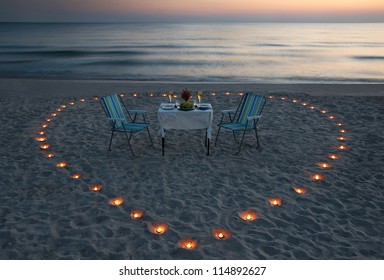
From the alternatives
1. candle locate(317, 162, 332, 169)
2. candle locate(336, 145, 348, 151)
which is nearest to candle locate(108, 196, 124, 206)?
candle locate(317, 162, 332, 169)

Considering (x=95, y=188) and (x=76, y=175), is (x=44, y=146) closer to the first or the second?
(x=76, y=175)

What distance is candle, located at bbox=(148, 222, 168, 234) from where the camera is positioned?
3.35 m

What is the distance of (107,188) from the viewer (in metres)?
4.23

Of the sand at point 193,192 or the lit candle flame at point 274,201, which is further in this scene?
the lit candle flame at point 274,201

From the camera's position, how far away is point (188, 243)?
10.4 ft

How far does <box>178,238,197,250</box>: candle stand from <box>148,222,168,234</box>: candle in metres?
0.26

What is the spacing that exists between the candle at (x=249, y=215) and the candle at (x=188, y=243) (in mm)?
684

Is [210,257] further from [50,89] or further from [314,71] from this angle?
[314,71]

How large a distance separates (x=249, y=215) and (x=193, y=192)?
2.71ft

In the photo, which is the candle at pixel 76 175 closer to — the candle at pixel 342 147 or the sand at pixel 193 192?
the sand at pixel 193 192

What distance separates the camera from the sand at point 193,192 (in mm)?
3131

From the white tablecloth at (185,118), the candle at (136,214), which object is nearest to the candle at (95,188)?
the candle at (136,214)

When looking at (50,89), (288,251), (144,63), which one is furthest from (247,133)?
(144,63)

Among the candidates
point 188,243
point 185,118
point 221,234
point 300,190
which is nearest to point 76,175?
point 185,118
